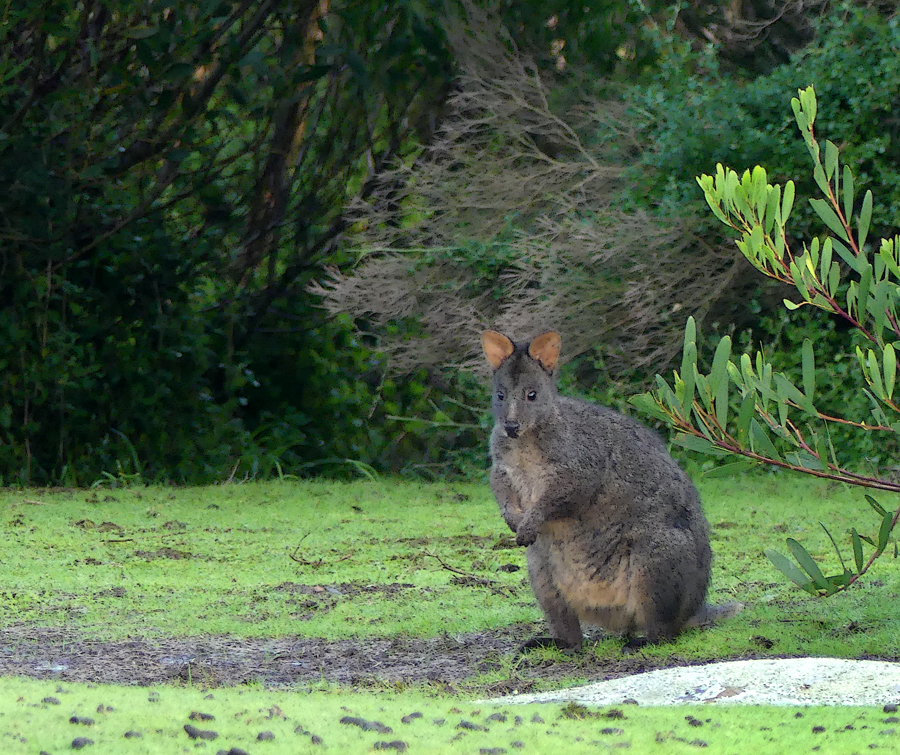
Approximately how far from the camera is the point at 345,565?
6.98m

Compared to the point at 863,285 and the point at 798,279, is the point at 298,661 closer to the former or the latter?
the point at 798,279

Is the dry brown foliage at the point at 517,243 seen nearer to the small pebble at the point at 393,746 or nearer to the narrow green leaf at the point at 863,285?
the narrow green leaf at the point at 863,285

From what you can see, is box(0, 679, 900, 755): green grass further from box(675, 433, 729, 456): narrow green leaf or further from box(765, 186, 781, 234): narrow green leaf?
box(765, 186, 781, 234): narrow green leaf

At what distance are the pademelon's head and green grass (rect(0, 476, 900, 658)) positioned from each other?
3.19 feet

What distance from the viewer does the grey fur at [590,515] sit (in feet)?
16.6

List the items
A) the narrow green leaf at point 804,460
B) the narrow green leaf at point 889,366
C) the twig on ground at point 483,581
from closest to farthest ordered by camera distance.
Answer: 1. the narrow green leaf at point 889,366
2. the narrow green leaf at point 804,460
3. the twig on ground at point 483,581

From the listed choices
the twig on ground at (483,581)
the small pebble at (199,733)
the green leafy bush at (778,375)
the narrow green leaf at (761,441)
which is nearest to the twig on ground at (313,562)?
the twig on ground at (483,581)

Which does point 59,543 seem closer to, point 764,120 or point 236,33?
point 236,33

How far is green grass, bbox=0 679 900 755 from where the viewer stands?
3.03m

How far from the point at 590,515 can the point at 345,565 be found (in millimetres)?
2208

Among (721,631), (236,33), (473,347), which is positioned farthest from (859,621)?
(236,33)

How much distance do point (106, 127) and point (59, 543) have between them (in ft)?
13.0

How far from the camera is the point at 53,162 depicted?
965 centimetres

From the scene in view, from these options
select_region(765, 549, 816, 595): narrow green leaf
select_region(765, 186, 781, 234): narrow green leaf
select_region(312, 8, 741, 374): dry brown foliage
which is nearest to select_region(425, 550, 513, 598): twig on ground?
select_region(765, 549, 816, 595): narrow green leaf
